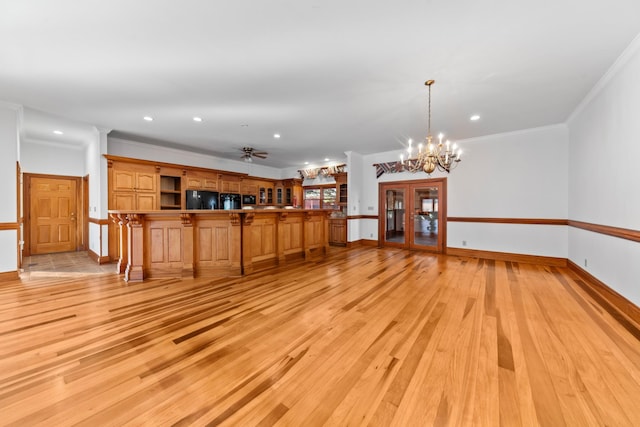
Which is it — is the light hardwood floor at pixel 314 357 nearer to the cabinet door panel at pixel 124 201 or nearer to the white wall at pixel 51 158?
the cabinet door panel at pixel 124 201

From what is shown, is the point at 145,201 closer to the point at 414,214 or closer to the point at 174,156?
the point at 174,156

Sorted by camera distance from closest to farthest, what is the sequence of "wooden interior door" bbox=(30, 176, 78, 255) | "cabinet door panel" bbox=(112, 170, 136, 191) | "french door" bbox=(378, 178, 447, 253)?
1. "cabinet door panel" bbox=(112, 170, 136, 191)
2. "wooden interior door" bbox=(30, 176, 78, 255)
3. "french door" bbox=(378, 178, 447, 253)

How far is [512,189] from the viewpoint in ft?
17.7

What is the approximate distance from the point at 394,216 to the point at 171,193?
20.8 feet

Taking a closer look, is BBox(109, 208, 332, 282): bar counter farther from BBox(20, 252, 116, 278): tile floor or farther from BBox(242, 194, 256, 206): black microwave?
BBox(242, 194, 256, 206): black microwave

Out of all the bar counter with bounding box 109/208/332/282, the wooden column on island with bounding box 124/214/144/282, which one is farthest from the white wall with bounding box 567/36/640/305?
the wooden column on island with bounding box 124/214/144/282

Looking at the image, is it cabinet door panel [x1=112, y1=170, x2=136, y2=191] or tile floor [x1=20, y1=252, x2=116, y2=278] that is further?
cabinet door panel [x1=112, y1=170, x2=136, y2=191]

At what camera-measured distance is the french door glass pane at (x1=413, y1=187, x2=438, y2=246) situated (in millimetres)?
6453

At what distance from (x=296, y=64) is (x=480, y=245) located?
5.57 metres

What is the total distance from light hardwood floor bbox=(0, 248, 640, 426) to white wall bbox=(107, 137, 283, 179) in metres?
3.72

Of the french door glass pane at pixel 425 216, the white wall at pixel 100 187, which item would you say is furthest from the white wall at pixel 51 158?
the french door glass pane at pixel 425 216

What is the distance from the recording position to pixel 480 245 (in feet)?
18.9

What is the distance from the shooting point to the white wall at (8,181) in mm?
3957

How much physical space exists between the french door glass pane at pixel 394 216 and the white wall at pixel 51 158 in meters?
8.48
